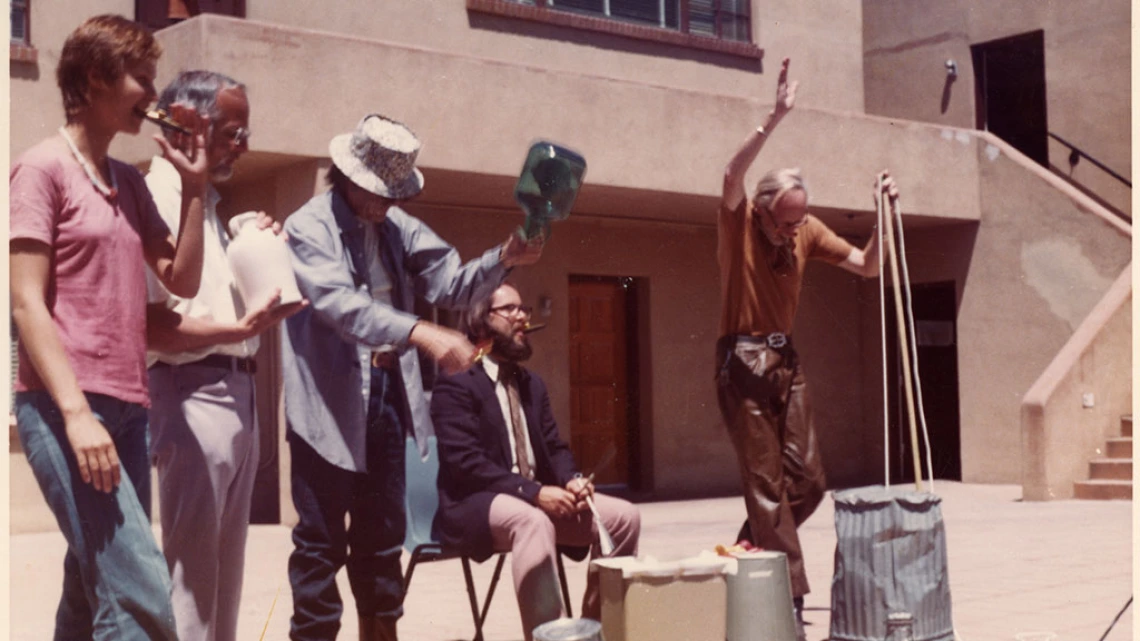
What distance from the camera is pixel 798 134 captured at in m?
12.9

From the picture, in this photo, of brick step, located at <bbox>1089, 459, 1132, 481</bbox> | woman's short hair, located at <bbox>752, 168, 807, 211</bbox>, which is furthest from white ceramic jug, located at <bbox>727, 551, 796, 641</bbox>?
brick step, located at <bbox>1089, 459, 1132, 481</bbox>

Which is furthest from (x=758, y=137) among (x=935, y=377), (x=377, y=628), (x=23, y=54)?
(x=935, y=377)

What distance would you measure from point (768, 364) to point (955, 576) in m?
2.36

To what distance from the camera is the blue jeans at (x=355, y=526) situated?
3988 mm

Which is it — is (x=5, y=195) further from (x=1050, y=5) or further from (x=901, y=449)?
(x=1050, y=5)

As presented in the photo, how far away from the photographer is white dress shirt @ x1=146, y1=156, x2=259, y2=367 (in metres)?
3.52

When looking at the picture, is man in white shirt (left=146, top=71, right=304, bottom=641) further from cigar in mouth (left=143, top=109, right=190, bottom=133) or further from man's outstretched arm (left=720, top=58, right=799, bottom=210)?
man's outstretched arm (left=720, top=58, right=799, bottom=210)

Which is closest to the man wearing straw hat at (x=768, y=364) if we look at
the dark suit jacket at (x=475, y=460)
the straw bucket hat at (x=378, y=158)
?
the dark suit jacket at (x=475, y=460)

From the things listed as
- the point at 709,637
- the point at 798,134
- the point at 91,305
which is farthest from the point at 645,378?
the point at 91,305

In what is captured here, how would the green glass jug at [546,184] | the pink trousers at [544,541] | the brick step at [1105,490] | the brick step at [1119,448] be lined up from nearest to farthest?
the green glass jug at [546,184], the pink trousers at [544,541], the brick step at [1105,490], the brick step at [1119,448]

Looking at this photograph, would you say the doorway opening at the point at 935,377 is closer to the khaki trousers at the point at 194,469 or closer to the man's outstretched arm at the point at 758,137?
the man's outstretched arm at the point at 758,137

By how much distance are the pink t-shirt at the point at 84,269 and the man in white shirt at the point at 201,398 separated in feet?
1.30

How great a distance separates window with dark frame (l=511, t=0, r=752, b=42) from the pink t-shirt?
10.7 meters

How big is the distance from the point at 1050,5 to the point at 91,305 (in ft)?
50.2
